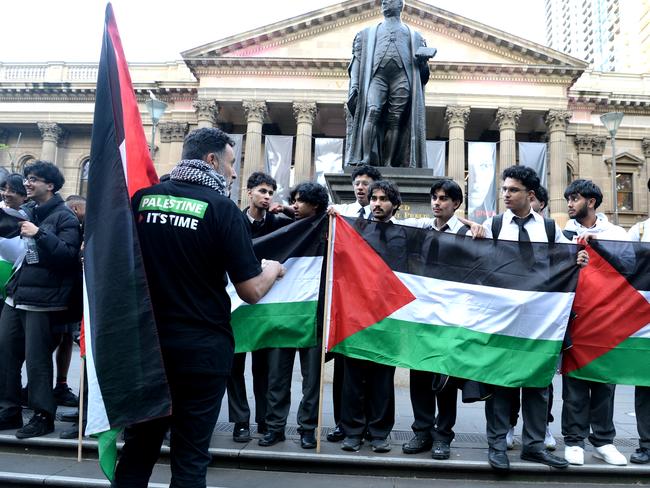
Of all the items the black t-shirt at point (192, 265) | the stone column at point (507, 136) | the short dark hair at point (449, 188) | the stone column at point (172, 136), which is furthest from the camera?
the stone column at point (172, 136)

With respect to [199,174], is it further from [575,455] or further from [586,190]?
[586,190]

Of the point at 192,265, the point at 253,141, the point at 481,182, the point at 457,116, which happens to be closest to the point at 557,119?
the point at 457,116

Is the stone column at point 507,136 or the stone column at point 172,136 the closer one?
the stone column at point 507,136

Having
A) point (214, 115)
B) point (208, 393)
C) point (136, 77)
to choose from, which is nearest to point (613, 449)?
point (208, 393)

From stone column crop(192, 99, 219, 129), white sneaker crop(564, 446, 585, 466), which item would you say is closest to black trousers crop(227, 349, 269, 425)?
white sneaker crop(564, 446, 585, 466)

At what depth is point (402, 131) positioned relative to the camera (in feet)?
25.6

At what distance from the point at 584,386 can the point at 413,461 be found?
1.67 m

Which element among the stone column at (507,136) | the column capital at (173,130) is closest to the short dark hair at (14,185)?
the stone column at (507,136)

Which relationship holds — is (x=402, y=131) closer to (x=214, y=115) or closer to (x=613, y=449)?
(x=613, y=449)

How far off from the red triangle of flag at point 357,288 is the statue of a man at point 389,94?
310 cm

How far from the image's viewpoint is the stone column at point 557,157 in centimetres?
3200

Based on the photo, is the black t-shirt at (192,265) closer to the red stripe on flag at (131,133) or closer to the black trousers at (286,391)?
the red stripe on flag at (131,133)

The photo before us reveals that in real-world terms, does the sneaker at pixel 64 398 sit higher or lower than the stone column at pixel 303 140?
lower

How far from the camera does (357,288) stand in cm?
466
